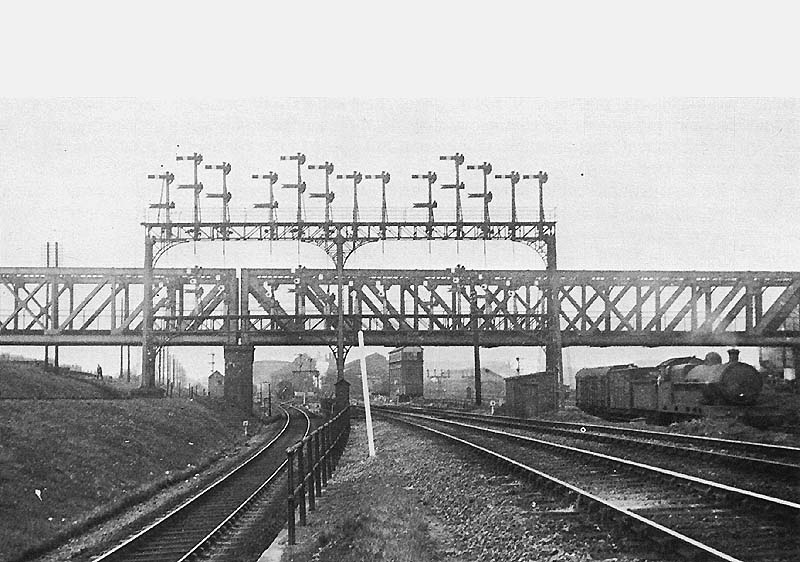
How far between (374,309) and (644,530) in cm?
4100

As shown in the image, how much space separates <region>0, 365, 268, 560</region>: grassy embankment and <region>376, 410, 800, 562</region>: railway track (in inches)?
344

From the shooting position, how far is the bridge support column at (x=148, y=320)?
42406 mm

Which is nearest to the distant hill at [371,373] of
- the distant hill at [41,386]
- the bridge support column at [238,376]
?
the bridge support column at [238,376]

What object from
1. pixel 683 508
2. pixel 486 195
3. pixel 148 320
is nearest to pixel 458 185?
pixel 486 195

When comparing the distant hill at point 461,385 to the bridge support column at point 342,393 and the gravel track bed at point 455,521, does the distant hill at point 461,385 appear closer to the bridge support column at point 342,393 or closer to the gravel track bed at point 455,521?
the bridge support column at point 342,393

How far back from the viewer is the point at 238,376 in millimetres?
48344

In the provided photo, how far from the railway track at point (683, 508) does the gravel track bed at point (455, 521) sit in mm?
262

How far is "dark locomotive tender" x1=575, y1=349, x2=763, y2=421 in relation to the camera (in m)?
30.7

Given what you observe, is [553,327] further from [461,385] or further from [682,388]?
[461,385]

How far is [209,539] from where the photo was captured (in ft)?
48.1

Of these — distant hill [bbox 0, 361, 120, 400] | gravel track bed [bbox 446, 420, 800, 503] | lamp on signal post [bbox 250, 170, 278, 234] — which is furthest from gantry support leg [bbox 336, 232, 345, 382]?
gravel track bed [bbox 446, 420, 800, 503]

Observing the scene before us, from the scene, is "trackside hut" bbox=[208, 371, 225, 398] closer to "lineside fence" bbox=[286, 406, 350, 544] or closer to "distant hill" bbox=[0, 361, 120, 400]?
"distant hill" bbox=[0, 361, 120, 400]

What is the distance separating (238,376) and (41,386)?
10474mm

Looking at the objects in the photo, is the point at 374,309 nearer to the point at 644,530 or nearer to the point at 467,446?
the point at 467,446
